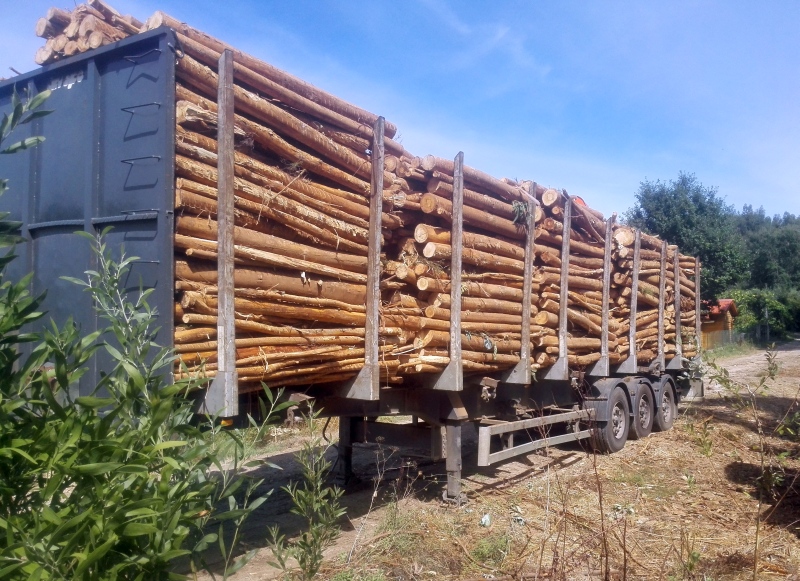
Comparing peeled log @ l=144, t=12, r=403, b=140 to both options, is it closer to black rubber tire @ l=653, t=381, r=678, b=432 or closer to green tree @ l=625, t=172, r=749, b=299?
black rubber tire @ l=653, t=381, r=678, b=432

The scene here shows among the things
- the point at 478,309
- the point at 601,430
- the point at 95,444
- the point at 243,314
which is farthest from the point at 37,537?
the point at 601,430

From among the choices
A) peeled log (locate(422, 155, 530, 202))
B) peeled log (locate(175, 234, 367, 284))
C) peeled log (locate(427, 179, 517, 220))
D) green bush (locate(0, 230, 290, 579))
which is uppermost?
peeled log (locate(422, 155, 530, 202))

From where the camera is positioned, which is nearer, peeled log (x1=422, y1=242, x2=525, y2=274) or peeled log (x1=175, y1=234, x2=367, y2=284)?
peeled log (x1=175, y1=234, x2=367, y2=284)

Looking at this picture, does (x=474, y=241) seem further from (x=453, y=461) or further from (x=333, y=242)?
(x=453, y=461)

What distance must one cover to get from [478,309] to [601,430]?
13.6 feet

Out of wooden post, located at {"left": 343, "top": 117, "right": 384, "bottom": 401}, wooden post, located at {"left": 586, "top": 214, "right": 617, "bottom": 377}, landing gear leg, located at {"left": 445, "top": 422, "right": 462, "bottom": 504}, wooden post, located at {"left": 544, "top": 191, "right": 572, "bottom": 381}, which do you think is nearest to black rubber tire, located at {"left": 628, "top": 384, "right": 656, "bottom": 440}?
wooden post, located at {"left": 586, "top": 214, "right": 617, "bottom": 377}

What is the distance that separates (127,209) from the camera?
13.9 feet

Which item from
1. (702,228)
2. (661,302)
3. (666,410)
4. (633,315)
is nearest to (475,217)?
(633,315)

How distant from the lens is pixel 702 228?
27.7m

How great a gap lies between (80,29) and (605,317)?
7469mm

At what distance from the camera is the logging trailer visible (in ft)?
13.7

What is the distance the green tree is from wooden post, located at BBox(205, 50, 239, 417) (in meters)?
26.3

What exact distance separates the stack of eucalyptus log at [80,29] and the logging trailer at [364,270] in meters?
0.12

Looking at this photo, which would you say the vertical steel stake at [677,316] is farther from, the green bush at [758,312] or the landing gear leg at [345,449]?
the green bush at [758,312]
